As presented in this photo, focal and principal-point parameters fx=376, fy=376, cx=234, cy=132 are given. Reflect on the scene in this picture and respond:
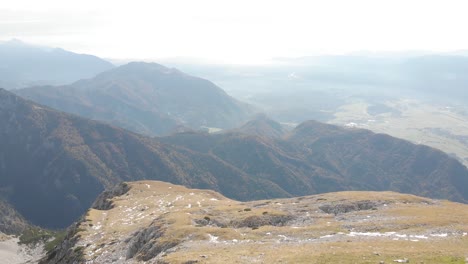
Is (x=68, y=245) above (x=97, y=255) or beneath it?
beneath

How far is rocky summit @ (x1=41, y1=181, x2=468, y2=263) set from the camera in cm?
4397

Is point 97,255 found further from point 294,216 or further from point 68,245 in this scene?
point 294,216

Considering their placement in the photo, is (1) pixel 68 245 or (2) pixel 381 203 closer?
(2) pixel 381 203

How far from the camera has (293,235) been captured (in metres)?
59.6

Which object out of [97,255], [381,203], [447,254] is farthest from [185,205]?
[447,254]

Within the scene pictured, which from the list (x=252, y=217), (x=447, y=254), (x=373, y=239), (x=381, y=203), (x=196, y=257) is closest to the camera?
(x=447, y=254)

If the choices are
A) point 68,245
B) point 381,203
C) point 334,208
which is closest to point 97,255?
point 68,245

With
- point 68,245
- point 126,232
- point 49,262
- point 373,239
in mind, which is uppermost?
point 373,239

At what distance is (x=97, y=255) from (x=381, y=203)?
59.2 meters

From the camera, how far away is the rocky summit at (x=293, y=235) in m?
44.0

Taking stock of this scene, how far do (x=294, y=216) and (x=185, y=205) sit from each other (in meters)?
43.0

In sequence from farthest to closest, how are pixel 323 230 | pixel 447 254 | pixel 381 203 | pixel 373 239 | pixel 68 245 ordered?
pixel 68 245 → pixel 381 203 → pixel 323 230 → pixel 373 239 → pixel 447 254

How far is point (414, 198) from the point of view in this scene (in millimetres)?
87062

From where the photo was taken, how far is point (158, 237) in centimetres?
6431
